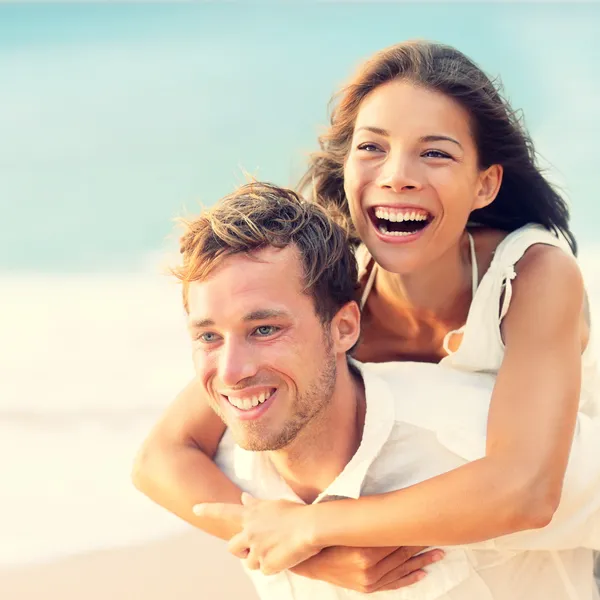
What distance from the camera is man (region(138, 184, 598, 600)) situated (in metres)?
2.75

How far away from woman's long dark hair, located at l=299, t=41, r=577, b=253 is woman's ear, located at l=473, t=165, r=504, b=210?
0.09 feet

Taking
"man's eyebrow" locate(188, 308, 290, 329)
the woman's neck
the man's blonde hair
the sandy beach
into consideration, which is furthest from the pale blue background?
"man's eyebrow" locate(188, 308, 290, 329)

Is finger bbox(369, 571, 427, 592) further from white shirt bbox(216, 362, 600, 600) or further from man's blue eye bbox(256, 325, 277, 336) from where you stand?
man's blue eye bbox(256, 325, 277, 336)

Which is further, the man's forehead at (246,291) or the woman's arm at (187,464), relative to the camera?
the woman's arm at (187,464)

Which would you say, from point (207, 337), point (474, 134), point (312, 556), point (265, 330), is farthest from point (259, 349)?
point (474, 134)

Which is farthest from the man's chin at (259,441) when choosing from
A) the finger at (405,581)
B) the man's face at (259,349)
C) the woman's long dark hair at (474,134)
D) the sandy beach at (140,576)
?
the sandy beach at (140,576)

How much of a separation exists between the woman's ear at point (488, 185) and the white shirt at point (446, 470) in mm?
828

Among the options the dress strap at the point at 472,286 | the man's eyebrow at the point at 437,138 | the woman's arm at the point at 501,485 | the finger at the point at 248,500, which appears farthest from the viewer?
the dress strap at the point at 472,286

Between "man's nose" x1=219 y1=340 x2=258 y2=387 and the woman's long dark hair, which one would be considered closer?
"man's nose" x1=219 y1=340 x2=258 y2=387

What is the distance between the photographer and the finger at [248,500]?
117 inches

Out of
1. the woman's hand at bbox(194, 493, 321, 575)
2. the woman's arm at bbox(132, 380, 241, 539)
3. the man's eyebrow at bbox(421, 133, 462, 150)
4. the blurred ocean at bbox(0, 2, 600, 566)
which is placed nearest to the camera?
the woman's hand at bbox(194, 493, 321, 575)

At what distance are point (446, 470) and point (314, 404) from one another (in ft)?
1.46

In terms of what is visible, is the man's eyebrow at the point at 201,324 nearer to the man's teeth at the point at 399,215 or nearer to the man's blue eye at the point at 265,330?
the man's blue eye at the point at 265,330

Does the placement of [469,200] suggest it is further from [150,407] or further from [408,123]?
[150,407]
